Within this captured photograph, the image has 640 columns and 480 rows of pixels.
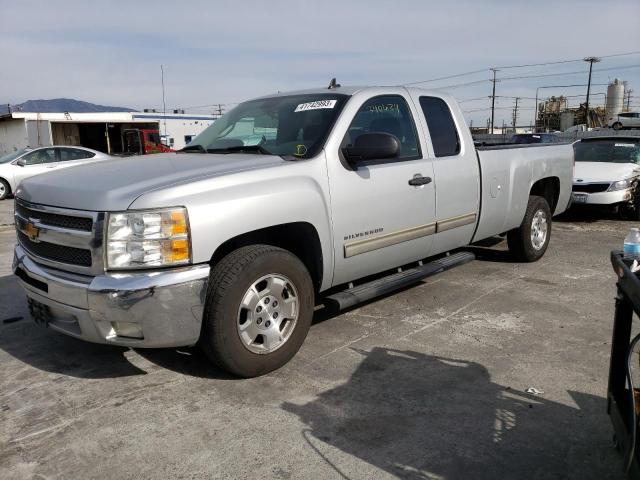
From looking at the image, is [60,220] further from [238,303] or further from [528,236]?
[528,236]

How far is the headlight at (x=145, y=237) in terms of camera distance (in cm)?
302

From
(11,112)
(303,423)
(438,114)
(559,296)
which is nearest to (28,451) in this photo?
(303,423)

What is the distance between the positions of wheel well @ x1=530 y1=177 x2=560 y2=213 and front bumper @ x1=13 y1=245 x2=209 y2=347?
198 inches

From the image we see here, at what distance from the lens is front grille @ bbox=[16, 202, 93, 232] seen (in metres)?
3.13

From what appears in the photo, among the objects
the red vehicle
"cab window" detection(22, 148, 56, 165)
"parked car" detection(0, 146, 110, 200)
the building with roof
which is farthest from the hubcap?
the building with roof

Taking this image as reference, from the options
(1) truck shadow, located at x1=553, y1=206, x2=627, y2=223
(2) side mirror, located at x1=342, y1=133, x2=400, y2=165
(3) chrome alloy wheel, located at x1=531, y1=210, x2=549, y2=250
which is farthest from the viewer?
(1) truck shadow, located at x1=553, y1=206, x2=627, y2=223

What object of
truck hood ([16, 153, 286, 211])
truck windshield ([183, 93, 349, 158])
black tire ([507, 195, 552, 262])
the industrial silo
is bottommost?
black tire ([507, 195, 552, 262])

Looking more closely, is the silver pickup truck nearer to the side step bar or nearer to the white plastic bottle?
the side step bar

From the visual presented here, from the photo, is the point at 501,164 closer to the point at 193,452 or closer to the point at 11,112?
the point at 193,452

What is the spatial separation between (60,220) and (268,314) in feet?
4.58

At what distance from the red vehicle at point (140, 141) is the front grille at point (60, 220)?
29.7 meters

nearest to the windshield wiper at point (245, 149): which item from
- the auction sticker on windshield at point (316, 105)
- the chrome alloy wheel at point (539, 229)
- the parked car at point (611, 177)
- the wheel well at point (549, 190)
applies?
the auction sticker on windshield at point (316, 105)

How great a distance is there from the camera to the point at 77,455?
9.05 ft

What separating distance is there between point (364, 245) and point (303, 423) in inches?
60.4
